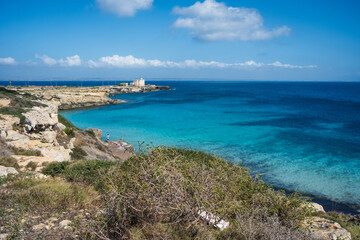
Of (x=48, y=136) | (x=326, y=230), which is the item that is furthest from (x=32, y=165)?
(x=326, y=230)

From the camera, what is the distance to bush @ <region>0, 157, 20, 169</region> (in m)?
8.66

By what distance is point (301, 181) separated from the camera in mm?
16266

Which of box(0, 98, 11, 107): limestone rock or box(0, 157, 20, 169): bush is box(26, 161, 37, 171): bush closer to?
box(0, 157, 20, 169): bush

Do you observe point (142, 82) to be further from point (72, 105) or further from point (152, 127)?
point (152, 127)

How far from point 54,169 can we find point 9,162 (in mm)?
1837

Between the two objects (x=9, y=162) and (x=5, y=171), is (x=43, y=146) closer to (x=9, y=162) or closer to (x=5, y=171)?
(x=9, y=162)

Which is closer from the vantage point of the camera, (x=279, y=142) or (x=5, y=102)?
(x=5, y=102)

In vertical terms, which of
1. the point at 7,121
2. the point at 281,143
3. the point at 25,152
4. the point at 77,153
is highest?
the point at 7,121

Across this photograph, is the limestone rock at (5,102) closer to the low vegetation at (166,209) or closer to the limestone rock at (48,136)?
the limestone rock at (48,136)

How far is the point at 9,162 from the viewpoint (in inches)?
350

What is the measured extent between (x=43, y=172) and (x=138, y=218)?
20.6 ft

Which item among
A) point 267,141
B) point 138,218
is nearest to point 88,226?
point 138,218

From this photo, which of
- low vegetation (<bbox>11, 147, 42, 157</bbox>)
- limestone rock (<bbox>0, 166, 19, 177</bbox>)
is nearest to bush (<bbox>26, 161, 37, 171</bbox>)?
limestone rock (<bbox>0, 166, 19, 177</bbox>)

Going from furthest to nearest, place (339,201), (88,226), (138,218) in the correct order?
(339,201), (138,218), (88,226)
